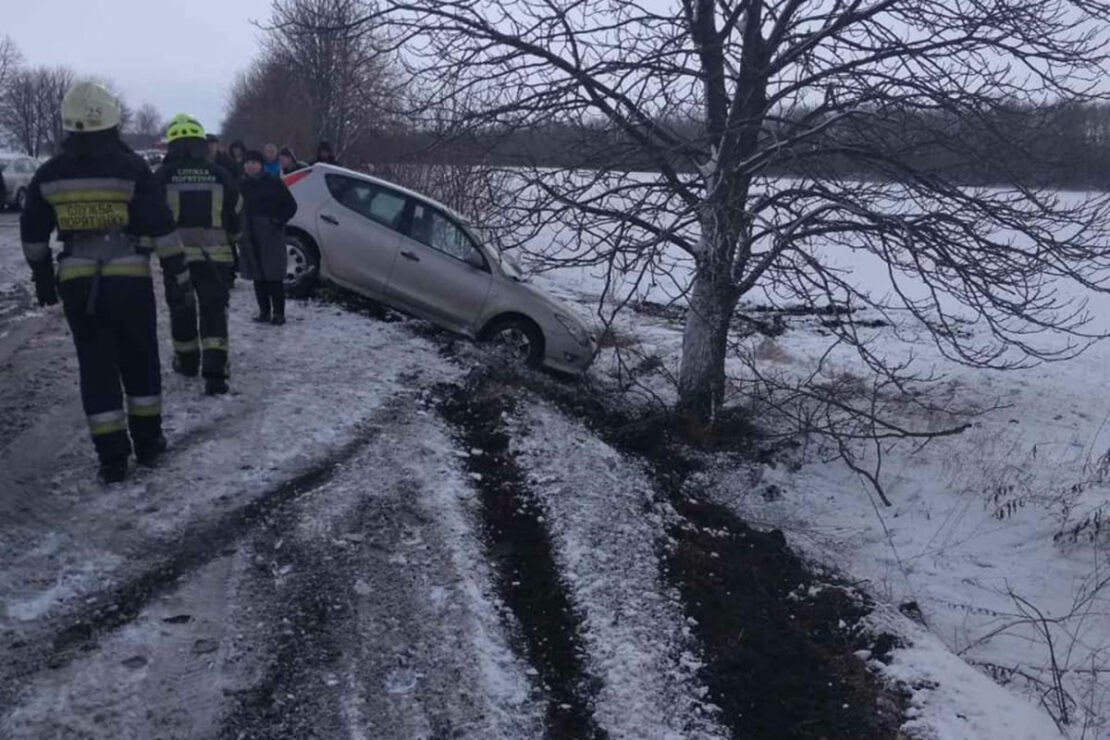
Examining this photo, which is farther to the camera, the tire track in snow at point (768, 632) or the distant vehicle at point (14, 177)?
the distant vehicle at point (14, 177)

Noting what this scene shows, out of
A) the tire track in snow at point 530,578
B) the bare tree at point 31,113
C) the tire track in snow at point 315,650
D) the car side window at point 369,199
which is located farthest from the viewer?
the bare tree at point 31,113

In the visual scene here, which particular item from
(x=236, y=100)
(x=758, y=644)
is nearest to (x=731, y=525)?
(x=758, y=644)

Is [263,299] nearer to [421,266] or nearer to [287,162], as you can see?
[421,266]

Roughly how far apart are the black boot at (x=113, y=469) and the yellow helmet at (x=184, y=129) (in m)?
2.72

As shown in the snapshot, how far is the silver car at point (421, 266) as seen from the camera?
391 inches

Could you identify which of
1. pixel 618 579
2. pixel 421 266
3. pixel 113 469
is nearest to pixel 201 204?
pixel 113 469

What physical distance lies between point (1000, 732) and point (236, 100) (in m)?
63.1

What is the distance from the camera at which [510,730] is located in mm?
3459

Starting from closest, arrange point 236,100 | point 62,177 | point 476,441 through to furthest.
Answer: point 62,177
point 476,441
point 236,100

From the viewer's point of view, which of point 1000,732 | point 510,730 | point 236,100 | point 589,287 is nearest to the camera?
point 510,730

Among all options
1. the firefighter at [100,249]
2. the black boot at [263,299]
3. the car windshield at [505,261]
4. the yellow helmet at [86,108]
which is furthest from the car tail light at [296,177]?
the yellow helmet at [86,108]

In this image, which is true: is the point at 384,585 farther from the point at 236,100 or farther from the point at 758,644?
the point at 236,100

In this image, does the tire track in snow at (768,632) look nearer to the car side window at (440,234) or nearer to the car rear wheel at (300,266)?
the car side window at (440,234)

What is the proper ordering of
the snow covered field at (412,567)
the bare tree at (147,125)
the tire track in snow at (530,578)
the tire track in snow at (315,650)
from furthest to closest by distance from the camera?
1. the bare tree at (147,125)
2. the tire track in snow at (530,578)
3. the snow covered field at (412,567)
4. the tire track in snow at (315,650)
